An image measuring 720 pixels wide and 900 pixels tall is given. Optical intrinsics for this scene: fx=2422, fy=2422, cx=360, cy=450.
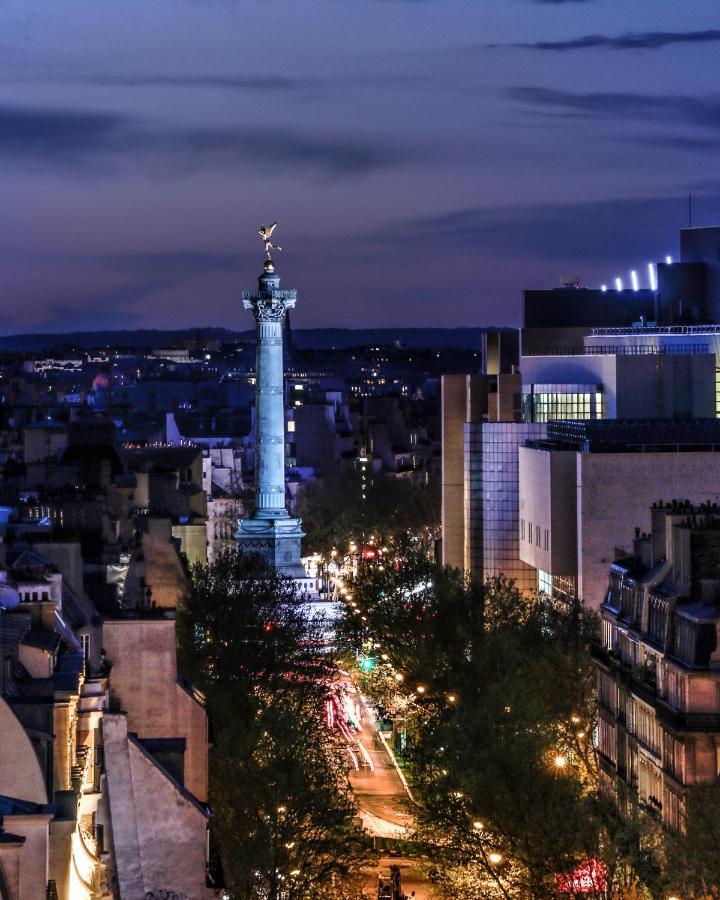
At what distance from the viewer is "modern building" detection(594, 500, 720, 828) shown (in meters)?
45.6

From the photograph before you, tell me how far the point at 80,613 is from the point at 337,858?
743cm

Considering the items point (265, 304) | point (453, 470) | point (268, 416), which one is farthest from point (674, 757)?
point (265, 304)

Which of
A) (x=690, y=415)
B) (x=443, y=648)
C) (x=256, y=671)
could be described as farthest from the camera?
(x=690, y=415)

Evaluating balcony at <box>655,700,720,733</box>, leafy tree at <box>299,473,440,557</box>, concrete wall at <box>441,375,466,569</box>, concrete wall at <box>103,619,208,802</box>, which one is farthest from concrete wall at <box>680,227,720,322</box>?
concrete wall at <box>103,619,208,802</box>

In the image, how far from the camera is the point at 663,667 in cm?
4850

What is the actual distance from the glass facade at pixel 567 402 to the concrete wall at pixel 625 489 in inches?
800

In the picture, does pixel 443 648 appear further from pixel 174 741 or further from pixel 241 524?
pixel 241 524

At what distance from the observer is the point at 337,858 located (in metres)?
43.8

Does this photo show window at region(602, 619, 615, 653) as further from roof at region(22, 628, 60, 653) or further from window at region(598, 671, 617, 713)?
roof at region(22, 628, 60, 653)

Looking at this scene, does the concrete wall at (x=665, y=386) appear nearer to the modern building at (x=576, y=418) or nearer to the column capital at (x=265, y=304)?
the modern building at (x=576, y=418)

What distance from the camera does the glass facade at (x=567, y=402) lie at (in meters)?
103

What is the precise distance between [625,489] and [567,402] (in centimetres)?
2287

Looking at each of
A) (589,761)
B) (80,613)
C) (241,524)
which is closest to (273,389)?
(241,524)

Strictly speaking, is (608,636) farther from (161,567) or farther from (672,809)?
(161,567)
